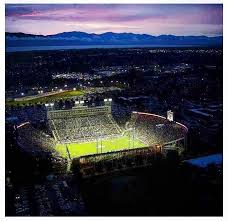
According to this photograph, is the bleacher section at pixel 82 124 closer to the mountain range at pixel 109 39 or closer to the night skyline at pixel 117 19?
the mountain range at pixel 109 39

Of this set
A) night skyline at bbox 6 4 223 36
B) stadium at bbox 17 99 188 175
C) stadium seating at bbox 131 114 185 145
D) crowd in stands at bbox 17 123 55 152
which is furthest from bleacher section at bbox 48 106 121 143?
night skyline at bbox 6 4 223 36

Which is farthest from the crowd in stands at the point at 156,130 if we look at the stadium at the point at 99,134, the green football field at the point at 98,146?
the green football field at the point at 98,146

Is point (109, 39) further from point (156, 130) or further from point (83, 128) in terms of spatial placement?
point (156, 130)

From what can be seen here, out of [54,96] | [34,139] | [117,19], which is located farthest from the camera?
[54,96]

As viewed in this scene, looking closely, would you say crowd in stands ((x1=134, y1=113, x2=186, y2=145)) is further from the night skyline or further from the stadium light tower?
the night skyline

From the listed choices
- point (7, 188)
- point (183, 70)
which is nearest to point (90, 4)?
point (183, 70)

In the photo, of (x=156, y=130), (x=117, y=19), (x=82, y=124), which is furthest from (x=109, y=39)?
(x=156, y=130)
